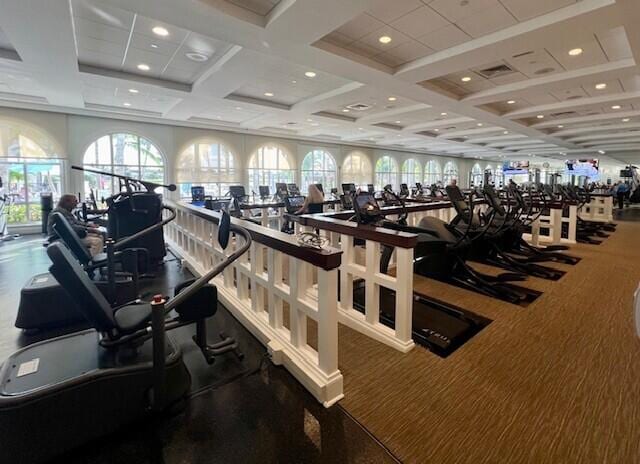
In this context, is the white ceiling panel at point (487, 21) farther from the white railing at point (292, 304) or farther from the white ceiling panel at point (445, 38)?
the white railing at point (292, 304)

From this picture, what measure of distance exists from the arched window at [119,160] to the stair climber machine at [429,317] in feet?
32.6

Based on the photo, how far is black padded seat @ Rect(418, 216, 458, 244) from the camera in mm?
4089

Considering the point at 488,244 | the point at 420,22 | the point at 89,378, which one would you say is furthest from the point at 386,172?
the point at 89,378

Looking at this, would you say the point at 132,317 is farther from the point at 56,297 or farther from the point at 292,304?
the point at 56,297

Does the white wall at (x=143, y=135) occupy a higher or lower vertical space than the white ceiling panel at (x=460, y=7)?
lower

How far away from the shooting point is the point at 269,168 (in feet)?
46.4

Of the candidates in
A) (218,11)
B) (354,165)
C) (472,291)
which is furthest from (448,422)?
(354,165)

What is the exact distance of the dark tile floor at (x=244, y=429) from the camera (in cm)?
150

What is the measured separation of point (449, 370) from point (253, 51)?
501cm

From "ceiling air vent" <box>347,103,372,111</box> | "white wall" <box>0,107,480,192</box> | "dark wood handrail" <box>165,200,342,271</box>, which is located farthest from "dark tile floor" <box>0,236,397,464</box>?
"white wall" <box>0,107,480,192</box>

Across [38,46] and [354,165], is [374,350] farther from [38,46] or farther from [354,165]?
[354,165]

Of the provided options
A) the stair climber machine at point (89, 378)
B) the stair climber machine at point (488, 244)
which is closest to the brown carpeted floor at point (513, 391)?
the stair climber machine at point (89, 378)

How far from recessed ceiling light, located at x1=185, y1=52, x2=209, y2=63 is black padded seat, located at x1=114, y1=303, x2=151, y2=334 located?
5.01 meters

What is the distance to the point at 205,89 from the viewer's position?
6.95 meters
